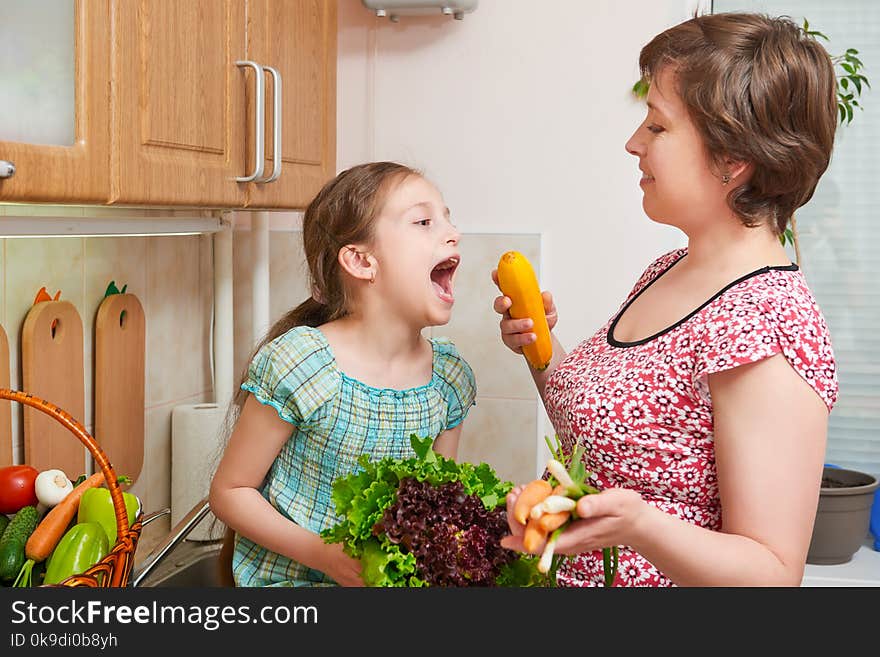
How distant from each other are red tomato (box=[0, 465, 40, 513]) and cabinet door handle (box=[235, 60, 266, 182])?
532 mm

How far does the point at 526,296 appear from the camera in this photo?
4.33 feet

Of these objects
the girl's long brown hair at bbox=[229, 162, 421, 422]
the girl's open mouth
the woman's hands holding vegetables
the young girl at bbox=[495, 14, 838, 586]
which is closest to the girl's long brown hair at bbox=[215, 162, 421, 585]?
the girl's long brown hair at bbox=[229, 162, 421, 422]

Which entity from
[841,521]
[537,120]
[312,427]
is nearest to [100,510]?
[312,427]

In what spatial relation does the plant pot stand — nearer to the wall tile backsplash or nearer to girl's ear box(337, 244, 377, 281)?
the wall tile backsplash

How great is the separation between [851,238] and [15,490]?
168 cm

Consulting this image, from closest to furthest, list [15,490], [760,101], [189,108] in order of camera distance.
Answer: [760,101] → [15,490] → [189,108]

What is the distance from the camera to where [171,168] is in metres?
1.33

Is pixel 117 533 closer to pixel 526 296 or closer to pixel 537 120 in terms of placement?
pixel 526 296

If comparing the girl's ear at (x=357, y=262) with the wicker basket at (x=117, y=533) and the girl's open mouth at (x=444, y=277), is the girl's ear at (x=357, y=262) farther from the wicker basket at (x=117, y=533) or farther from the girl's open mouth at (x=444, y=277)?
the wicker basket at (x=117, y=533)

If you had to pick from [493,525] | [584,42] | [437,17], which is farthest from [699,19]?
[437,17]

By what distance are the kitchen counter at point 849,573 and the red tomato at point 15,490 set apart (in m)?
1.37

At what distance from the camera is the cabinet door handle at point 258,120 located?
150cm

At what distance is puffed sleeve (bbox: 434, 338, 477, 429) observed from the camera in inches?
56.4

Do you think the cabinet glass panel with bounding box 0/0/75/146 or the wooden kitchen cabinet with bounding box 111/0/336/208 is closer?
the cabinet glass panel with bounding box 0/0/75/146
